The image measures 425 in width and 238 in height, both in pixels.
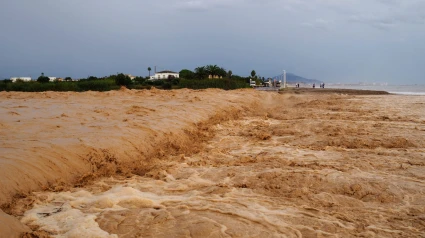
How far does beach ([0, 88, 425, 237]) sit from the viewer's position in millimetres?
3213

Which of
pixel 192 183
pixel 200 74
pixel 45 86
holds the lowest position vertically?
pixel 192 183

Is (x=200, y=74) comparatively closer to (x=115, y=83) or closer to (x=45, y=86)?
(x=115, y=83)

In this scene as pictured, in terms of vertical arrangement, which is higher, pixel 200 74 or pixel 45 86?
pixel 200 74

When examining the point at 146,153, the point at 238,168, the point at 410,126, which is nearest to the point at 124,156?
the point at 146,153

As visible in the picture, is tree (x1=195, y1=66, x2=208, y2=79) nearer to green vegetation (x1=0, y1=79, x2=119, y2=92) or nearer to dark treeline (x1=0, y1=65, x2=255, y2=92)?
dark treeline (x1=0, y1=65, x2=255, y2=92)

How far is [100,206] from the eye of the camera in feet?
12.1

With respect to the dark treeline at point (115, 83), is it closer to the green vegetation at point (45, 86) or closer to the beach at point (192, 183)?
the green vegetation at point (45, 86)

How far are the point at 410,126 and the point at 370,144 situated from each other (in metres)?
3.49

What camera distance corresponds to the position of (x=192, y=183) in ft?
15.4

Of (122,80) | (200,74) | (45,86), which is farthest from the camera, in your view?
(200,74)

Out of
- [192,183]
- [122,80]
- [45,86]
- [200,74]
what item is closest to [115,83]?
[122,80]

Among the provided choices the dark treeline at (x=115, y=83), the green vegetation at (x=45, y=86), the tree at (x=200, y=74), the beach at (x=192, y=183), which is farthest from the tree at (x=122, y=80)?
the beach at (x=192, y=183)

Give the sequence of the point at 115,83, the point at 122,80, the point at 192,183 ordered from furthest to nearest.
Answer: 1. the point at 122,80
2. the point at 115,83
3. the point at 192,183

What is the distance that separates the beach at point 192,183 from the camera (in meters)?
3.21
